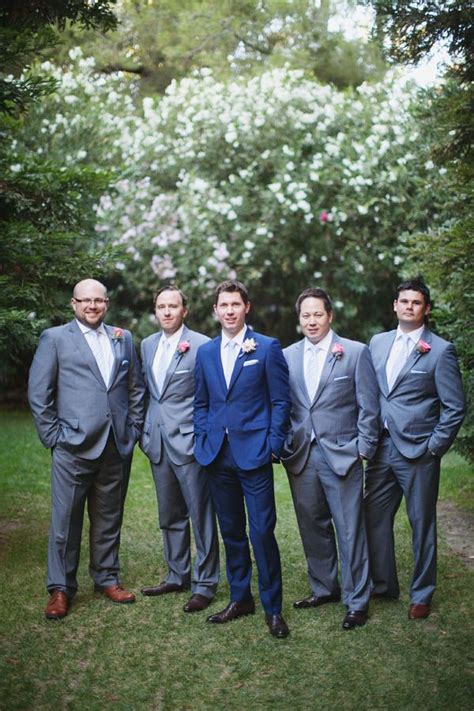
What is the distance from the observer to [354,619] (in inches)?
201

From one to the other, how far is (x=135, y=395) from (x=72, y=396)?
1.64 feet

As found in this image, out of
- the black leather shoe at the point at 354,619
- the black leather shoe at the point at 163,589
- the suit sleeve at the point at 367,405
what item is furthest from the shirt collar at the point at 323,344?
the black leather shoe at the point at 163,589

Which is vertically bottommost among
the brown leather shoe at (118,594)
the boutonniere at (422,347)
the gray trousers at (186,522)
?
the brown leather shoe at (118,594)

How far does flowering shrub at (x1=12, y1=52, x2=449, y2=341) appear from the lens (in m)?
13.0

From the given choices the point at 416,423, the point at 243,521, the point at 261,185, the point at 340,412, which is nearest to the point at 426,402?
the point at 416,423

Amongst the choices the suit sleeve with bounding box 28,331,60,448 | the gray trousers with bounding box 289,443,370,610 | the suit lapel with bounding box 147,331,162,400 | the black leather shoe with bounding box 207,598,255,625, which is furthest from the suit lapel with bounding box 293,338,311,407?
the suit sleeve with bounding box 28,331,60,448

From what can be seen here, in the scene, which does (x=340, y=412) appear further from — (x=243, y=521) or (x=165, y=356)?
(x=165, y=356)

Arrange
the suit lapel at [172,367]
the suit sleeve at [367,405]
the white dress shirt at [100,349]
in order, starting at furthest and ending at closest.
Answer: the suit lapel at [172,367], the white dress shirt at [100,349], the suit sleeve at [367,405]

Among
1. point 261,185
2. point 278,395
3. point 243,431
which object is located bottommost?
point 243,431

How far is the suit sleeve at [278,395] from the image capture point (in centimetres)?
496

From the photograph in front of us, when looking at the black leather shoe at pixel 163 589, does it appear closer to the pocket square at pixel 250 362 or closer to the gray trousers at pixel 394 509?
the gray trousers at pixel 394 509

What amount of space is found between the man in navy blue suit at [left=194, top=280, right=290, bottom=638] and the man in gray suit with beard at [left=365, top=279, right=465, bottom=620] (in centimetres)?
73

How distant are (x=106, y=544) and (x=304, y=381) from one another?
177 cm

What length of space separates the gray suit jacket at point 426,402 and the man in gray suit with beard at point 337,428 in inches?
6.2
